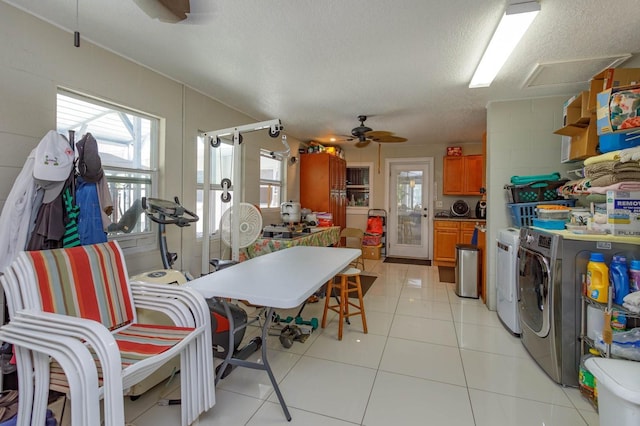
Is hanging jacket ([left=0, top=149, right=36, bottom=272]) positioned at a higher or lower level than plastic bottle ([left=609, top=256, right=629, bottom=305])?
higher

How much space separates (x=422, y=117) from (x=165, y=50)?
3237 millimetres

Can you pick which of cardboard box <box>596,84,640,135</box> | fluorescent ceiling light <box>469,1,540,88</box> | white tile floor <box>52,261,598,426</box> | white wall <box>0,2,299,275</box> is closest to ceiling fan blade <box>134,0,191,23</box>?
white wall <box>0,2,299,275</box>

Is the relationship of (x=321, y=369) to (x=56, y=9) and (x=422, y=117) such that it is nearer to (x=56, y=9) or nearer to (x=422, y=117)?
(x=56, y=9)

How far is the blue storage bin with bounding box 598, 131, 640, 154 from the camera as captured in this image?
6.57 ft

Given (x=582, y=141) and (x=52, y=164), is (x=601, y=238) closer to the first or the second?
(x=582, y=141)

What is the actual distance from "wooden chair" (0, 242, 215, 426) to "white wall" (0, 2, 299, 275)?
36.8 inches

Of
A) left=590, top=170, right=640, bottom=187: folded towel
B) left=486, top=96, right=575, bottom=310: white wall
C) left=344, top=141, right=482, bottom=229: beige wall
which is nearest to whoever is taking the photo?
left=590, top=170, right=640, bottom=187: folded towel

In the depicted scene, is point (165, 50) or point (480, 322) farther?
point (480, 322)

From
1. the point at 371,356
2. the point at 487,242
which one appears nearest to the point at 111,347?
the point at 371,356

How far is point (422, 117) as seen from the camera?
418 centimetres

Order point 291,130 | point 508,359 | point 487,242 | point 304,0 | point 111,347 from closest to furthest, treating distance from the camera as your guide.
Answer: point 111,347 → point 304,0 → point 508,359 → point 487,242 → point 291,130

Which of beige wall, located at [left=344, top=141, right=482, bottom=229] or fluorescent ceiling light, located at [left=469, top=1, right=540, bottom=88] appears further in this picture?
beige wall, located at [left=344, top=141, right=482, bottom=229]

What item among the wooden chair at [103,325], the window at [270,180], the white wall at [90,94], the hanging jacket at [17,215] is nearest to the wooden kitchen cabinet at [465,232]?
the window at [270,180]

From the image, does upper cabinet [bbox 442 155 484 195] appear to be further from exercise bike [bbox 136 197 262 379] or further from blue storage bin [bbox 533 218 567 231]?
exercise bike [bbox 136 197 262 379]
